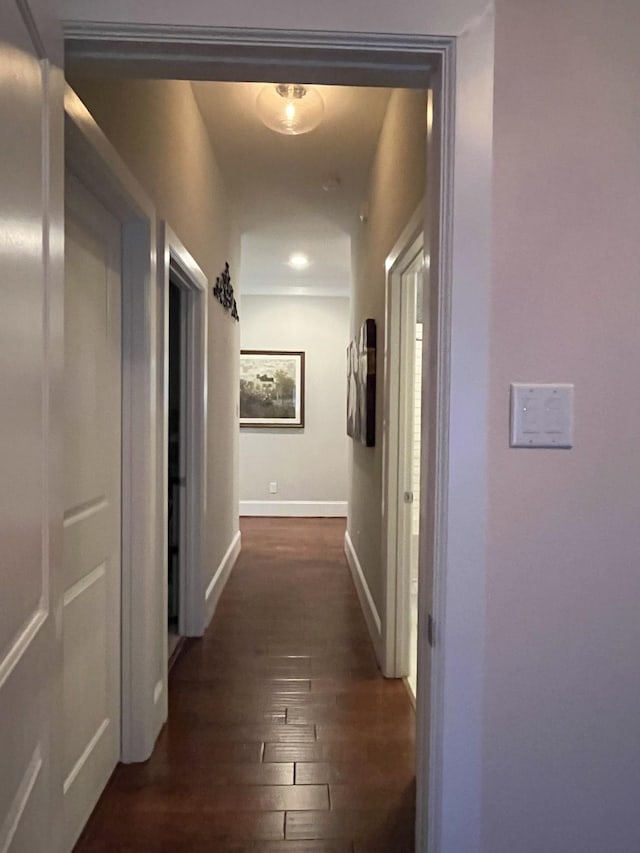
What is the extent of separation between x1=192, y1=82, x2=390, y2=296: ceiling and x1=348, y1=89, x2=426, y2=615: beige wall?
0.54 feet

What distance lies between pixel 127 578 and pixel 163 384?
2.38 ft

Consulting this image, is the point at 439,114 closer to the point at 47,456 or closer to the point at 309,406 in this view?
the point at 47,456

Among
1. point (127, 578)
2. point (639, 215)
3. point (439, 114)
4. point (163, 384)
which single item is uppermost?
point (439, 114)

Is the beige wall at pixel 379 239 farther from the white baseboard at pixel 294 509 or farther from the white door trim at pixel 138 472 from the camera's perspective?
the white baseboard at pixel 294 509

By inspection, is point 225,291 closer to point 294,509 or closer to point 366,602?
point 366,602

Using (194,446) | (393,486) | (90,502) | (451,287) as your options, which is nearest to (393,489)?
(393,486)

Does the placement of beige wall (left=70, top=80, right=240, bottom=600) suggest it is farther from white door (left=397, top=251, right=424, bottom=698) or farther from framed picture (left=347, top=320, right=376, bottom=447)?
white door (left=397, top=251, right=424, bottom=698)

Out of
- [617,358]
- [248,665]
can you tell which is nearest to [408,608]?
[248,665]

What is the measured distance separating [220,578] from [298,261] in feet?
10.7

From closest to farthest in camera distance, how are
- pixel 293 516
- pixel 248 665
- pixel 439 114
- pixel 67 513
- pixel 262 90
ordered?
pixel 439 114
pixel 67 513
pixel 262 90
pixel 248 665
pixel 293 516

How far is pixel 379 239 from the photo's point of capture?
3.29m

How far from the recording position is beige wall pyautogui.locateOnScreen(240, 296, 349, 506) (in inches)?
277

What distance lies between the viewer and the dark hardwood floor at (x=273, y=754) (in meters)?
1.79

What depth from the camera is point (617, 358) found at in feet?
3.71
